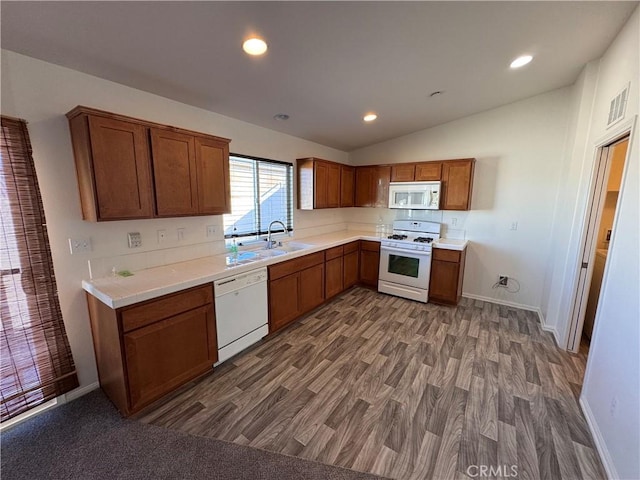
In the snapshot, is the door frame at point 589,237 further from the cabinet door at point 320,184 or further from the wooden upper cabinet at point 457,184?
the cabinet door at point 320,184

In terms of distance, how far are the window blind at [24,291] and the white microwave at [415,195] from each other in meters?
3.99

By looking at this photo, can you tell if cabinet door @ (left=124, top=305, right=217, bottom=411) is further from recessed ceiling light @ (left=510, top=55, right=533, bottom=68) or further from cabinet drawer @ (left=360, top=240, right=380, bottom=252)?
recessed ceiling light @ (left=510, top=55, right=533, bottom=68)

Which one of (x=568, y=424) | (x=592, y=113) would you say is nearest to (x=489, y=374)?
(x=568, y=424)

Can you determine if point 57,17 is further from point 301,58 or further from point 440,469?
point 440,469

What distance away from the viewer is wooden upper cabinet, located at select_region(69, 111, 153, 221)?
1763 millimetres

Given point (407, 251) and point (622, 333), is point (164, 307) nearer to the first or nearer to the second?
point (622, 333)

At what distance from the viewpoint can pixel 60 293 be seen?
6.28 feet

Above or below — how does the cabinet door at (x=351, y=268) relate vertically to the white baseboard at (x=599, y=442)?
above

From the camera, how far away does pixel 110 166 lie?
184 cm

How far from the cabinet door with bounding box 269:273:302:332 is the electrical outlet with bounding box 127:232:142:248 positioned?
1.24 m

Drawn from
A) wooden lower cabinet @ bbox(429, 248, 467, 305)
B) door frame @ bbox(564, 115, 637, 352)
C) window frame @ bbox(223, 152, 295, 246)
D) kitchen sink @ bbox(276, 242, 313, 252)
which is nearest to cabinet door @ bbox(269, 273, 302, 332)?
kitchen sink @ bbox(276, 242, 313, 252)

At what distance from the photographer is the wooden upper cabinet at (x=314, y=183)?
12.5ft

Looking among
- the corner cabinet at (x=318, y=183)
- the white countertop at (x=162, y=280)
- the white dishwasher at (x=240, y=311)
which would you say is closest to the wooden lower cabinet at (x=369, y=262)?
the corner cabinet at (x=318, y=183)

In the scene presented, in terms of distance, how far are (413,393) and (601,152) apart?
2.74m
